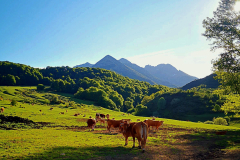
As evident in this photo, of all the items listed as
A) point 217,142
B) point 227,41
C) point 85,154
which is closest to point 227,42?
point 227,41

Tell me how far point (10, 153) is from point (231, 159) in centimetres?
1595

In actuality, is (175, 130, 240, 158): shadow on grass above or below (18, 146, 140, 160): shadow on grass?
below

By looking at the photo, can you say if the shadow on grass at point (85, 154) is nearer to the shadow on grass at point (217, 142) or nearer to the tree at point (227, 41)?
the shadow on grass at point (217, 142)

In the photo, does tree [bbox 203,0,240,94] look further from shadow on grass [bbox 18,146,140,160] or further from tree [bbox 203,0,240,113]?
shadow on grass [bbox 18,146,140,160]

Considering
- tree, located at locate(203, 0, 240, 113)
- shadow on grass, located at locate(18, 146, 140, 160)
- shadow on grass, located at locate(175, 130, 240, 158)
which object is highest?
tree, located at locate(203, 0, 240, 113)

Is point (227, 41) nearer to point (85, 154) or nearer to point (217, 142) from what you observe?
point (217, 142)

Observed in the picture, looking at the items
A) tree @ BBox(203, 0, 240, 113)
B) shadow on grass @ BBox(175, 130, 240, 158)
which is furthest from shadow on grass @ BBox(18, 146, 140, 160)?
tree @ BBox(203, 0, 240, 113)

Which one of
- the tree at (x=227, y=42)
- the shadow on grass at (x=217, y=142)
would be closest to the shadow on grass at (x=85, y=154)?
the shadow on grass at (x=217, y=142)

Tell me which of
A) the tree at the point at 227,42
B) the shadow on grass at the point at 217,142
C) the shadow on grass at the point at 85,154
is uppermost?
the tree at the point at 227,42

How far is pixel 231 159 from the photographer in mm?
10766

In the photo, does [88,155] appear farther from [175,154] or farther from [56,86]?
[56,86]

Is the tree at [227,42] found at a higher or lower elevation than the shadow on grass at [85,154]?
higher

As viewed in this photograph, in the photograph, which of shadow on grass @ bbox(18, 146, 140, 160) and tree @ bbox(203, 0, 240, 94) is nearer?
shadow on grass @ bbox(18, 146, 140, 160)

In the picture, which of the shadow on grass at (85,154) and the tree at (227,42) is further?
the tree at (227,42)
